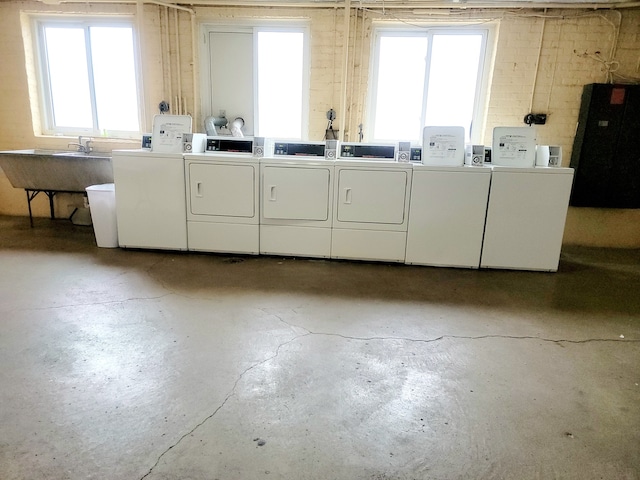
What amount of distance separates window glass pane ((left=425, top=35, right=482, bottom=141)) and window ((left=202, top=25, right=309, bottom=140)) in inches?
62.8

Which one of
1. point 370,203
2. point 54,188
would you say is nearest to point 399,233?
point 370,203

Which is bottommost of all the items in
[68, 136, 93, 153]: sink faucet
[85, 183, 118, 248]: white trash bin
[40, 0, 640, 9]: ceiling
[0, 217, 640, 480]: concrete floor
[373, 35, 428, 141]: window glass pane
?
[0, 217, 640, 480]: concrete floor

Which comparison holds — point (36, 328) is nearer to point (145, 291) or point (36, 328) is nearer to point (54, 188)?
point (145, 291)

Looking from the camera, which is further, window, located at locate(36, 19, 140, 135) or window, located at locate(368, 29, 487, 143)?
window, located at locate(36, 19, 140, 135)

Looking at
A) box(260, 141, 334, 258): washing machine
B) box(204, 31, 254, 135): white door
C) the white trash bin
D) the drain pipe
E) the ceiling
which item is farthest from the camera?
box(204, 31, 254, 135): white door

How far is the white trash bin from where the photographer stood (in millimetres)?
4234

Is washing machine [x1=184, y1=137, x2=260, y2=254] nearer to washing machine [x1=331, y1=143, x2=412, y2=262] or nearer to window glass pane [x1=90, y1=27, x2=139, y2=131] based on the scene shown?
washing machine [x1=331, y1=143, x2=412, y2=262]

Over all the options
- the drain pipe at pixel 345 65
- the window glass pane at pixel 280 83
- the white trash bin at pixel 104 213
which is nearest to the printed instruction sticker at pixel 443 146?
the drain pipe at pixel 345 65

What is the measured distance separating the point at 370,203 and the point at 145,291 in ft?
7.20

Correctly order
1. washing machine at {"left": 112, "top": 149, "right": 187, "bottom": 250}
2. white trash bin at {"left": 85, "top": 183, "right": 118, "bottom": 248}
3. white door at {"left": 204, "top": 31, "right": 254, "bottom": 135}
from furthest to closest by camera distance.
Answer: white door at {"left": 204, "top": 31, "right": 254, "bottom": 135}, white trash bin at {"left": 85, "top": 183, "right": 118, "bottom": 248}, washing machine at {"left": 112, "top": 149, "right": 187, "bottom": 250}

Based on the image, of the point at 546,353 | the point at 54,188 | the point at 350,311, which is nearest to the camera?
the point at 546,353

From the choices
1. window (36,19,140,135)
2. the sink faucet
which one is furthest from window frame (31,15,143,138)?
the sink faucet

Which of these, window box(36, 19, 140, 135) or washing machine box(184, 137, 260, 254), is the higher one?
window box(36, 19, 140, 135)

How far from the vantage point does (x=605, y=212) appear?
4.95 metres
